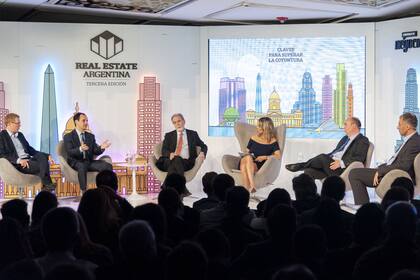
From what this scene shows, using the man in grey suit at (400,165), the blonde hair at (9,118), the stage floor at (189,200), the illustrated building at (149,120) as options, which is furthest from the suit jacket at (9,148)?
the man in grey suit at (400,165)

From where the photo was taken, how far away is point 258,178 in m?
10.0

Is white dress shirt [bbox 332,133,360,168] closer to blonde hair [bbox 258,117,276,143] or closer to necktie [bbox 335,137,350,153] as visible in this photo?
necktie [bbox 335,137,350,153]

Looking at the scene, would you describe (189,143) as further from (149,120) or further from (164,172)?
(149,120)

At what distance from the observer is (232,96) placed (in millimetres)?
11789

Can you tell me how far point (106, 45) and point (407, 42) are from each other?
4.84 metres

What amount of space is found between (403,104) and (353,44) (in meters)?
1.33

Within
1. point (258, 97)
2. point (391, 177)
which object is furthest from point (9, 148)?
point (391, 177)

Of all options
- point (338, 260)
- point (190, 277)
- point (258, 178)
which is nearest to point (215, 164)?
point (258, 178)

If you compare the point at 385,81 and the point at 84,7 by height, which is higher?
the point at 84,7

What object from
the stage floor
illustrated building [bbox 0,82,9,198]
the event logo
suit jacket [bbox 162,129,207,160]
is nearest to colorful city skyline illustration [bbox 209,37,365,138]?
the event logo

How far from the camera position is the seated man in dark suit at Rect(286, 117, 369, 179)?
9.49 metres

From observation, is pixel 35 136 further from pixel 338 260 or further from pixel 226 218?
pixel 338 260

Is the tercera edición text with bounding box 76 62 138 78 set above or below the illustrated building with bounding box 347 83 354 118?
above

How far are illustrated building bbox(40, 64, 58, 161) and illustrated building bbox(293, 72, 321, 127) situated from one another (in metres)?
3.98
